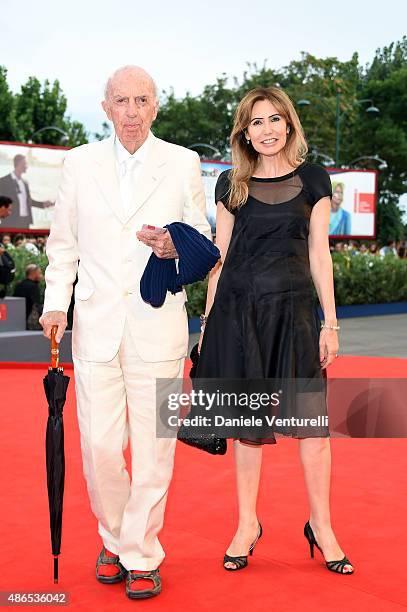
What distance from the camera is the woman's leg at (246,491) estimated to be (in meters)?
4.01

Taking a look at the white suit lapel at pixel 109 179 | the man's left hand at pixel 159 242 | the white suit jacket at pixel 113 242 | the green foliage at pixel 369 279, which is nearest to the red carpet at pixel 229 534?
the white suit jacket at pixel 113 242

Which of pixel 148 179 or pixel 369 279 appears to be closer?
pixel 148 179

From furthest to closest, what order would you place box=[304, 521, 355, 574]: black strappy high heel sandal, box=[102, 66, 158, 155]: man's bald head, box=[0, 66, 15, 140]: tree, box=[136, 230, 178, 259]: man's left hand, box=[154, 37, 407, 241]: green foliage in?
box=[154, 37, 407, 241]: green foliage < box=[0, 66, 15, 140]: tree < box=[304, 521, 355, 574]: black strappy high heel sandal < box=[102, 66, 158, 155]: man's bald head < box=[136, 230, 178, 259]: man's left hand

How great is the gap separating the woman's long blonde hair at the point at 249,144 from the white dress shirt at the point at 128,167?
0.45 m

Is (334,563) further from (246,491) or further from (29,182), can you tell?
(29,182)

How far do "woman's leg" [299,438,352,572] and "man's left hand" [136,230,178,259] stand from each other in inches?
43.2

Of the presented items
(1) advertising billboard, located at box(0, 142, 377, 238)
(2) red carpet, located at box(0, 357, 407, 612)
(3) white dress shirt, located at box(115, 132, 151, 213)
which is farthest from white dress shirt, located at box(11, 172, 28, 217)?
(3) white dress shirt, located at box(115, 132, 151, 213)

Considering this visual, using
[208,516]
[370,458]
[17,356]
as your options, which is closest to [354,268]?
[17,356]

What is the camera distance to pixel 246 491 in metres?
4.03

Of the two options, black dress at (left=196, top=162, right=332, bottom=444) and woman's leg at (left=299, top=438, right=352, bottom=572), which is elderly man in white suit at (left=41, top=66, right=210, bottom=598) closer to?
black dress at (left=196, top=162, right=332, bottom=444)

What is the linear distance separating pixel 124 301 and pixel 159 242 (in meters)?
0.32

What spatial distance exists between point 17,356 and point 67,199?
24.8 feet

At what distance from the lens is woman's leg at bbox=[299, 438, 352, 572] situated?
3932mm

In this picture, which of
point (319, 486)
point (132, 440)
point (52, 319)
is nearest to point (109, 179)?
point (52, 319)
